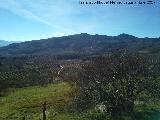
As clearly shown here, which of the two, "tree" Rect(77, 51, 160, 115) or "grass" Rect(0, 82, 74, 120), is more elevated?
"tree" Rect(77, 51, 160, 115)

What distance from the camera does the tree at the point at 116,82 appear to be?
35.9 meters

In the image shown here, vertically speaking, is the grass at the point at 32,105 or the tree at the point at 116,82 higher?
the tree at the point at 116,82

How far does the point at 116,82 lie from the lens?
3781 centimetres

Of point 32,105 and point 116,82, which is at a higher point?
point 116,82

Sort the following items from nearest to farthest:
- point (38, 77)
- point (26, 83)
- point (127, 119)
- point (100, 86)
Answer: point (127, 119), point (100, 86), point (26, 83), point (38, 77)

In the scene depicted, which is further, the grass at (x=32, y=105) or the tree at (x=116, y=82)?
the grass at (x=32, y=105)

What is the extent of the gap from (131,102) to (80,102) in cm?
665

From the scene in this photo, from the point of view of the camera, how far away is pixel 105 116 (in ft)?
113

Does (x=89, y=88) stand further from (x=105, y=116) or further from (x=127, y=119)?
(x=127, y=119)

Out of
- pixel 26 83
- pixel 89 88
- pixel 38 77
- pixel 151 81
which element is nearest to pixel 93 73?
pixel 89 88

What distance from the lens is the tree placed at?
118ft

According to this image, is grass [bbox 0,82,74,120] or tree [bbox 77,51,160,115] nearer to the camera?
tree [bbox 77,51,160,115]

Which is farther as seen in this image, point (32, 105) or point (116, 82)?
point (32, 105)

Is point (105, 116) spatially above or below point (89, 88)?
below
